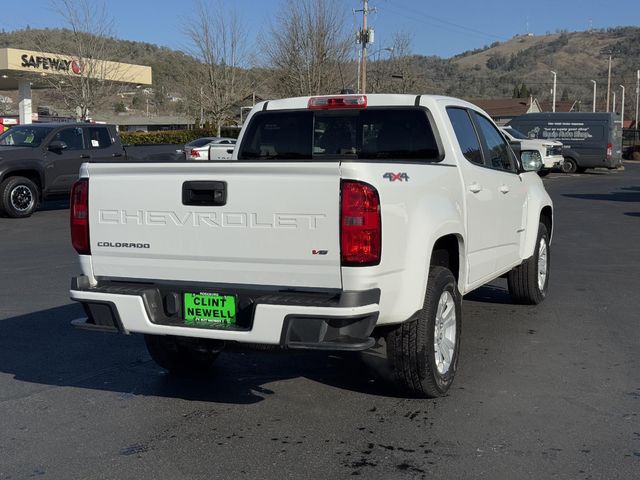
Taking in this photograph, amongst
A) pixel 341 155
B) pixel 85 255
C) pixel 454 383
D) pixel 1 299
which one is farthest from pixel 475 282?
pixel 1 299

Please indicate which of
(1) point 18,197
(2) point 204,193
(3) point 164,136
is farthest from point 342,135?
(3) point 164,136

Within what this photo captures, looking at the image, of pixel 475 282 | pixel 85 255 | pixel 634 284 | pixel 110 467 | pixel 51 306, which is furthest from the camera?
pixel 634 284

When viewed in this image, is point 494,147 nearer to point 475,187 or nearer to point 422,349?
point 475,187

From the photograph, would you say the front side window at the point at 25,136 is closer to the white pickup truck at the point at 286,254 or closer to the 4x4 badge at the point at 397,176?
the white pickup truck at the point at 286,254

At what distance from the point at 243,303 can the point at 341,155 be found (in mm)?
1986

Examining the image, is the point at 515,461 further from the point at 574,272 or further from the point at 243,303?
the point at 574,272

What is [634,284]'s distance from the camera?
920cm

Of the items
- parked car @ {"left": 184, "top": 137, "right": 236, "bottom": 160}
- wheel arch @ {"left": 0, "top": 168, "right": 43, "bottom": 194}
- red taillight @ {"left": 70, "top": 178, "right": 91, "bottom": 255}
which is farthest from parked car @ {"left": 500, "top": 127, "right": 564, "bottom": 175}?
red taillight @ {"left": 70, "top": 178, "right": 91, "bottom": 255}

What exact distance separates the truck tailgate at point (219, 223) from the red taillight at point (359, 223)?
0.15 feet

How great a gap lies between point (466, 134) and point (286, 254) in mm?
2431

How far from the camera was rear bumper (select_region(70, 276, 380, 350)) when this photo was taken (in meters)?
4.19

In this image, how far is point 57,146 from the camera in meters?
16.5

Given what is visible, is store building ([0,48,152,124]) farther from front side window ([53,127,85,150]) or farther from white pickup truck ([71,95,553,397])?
white pickup truck ([71,95,553,397])

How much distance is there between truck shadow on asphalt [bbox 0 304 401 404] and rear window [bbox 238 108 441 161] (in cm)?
152
